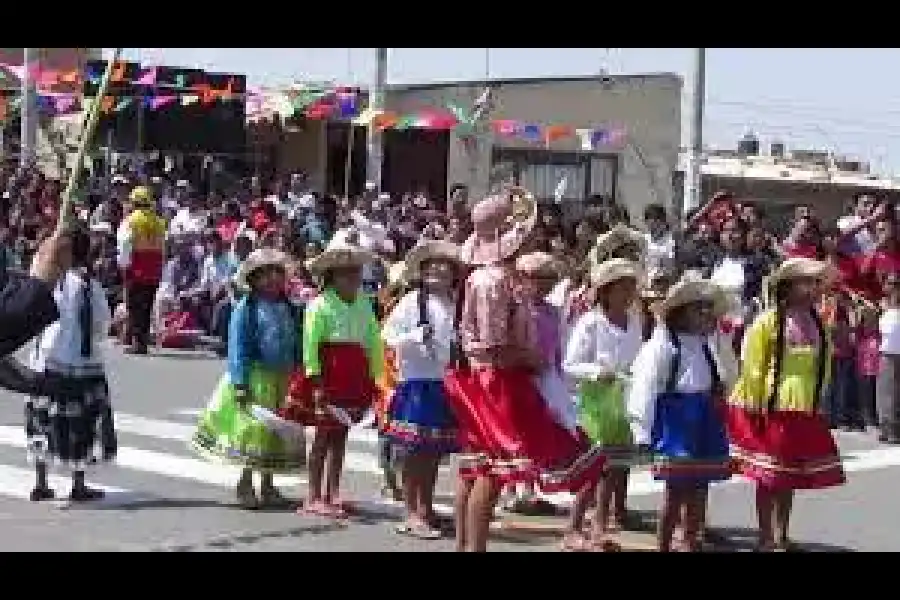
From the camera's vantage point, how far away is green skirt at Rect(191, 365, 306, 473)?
8859 millimetres

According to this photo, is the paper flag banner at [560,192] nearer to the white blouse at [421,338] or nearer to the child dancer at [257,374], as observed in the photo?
the child dancer at [257,374]

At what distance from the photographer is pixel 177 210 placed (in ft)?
68.7

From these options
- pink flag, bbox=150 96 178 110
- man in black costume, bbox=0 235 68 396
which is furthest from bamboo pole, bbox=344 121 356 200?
man in black costume, bbox=0 235 68 396

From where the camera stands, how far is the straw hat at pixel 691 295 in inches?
311

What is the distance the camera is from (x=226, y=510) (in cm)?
909

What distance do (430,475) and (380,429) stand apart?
21.3 inches

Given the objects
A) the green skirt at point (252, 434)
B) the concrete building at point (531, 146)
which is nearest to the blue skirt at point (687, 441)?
the green skirt at point (252, 434)

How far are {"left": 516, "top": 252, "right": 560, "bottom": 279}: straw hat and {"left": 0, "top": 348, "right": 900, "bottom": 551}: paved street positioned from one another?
1423 mm

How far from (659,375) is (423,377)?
135cm

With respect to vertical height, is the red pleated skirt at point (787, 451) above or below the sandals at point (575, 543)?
above

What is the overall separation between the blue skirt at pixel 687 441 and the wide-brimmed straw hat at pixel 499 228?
1.21 metres

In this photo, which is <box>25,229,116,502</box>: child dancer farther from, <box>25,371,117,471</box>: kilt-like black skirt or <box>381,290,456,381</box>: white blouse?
<box>381,290,456,381</box>: white blouse

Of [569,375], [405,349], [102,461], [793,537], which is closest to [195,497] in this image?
[102,461]

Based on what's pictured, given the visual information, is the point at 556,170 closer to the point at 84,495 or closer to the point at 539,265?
the point at 84,495
